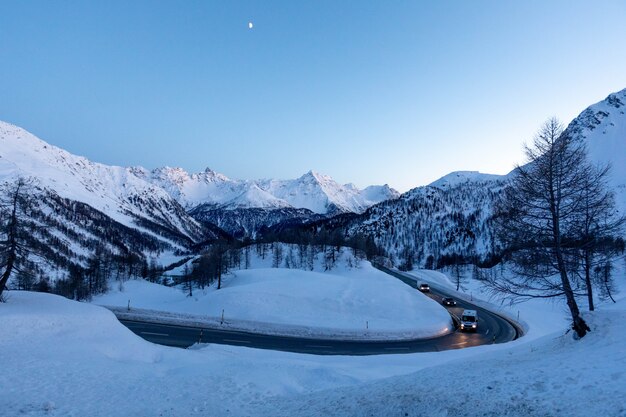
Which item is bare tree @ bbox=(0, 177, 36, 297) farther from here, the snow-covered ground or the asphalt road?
the snow-covered ground

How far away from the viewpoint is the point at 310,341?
3250 cm

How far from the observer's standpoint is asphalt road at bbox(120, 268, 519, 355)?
97.9 feet

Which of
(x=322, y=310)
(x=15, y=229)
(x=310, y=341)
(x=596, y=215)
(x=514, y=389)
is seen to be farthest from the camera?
(x=322, y=310)

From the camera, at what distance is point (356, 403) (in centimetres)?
994

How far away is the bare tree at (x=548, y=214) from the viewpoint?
1327 centimetres

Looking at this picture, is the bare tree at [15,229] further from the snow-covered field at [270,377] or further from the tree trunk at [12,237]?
the snow-covered field at [270,377]

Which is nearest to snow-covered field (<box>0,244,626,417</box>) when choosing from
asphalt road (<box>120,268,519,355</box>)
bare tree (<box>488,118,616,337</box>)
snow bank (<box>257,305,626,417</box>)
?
snow bank (<box>257,305,626,417</box>)

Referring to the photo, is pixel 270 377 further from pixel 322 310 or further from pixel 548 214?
pixel 322 310

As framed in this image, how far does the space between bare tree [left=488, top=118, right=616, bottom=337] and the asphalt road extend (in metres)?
18.0

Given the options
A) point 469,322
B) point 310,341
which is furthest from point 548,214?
point 469,322

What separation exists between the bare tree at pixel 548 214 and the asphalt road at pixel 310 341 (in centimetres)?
1797

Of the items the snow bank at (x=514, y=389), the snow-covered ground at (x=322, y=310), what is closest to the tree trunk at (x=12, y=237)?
the snow-covered ground at (x=322, y=310)

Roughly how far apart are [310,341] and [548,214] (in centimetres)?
2382

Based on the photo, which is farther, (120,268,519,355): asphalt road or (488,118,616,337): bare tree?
(120,268,519,355): asphalt road
